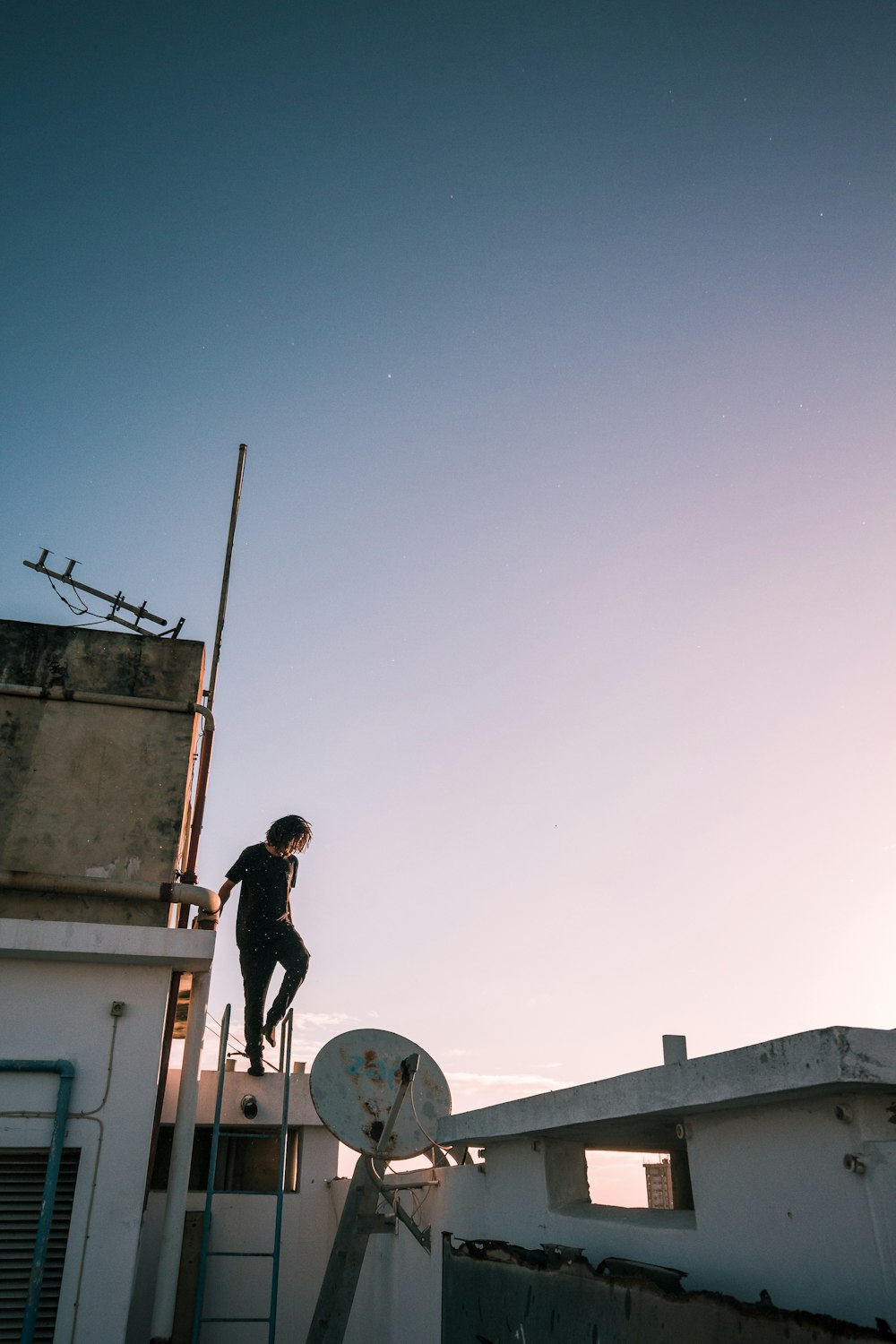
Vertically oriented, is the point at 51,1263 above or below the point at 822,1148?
below

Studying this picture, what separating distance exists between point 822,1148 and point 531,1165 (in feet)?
9.92

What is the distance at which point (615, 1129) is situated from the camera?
578 centimetres

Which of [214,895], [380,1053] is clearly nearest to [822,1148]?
[380,1053]

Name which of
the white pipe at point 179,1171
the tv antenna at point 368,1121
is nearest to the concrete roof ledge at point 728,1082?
the tv antenna at point 368,1121

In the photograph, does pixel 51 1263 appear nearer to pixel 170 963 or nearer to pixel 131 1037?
pixel 131 1037

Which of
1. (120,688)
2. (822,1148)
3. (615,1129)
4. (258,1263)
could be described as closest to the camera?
(822,1148)

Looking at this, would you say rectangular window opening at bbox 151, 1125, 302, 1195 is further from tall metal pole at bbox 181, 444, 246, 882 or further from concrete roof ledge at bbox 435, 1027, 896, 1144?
concrete roof ledge at bbox 435, 1027, 896, 1144

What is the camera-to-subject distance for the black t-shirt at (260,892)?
10.0 m

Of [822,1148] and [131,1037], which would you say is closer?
[822,1148]

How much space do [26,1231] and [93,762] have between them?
3933 millimetres

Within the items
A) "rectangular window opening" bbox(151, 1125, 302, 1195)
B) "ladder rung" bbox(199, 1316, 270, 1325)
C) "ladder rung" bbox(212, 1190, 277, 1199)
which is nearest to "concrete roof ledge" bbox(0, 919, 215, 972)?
"ladder rung" bbox(199, 1316, 270, 1325)

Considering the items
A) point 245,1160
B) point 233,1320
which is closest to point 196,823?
point 233,1320

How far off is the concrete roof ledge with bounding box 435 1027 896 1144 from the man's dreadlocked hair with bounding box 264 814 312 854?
4.74 m

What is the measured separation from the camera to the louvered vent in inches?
250
